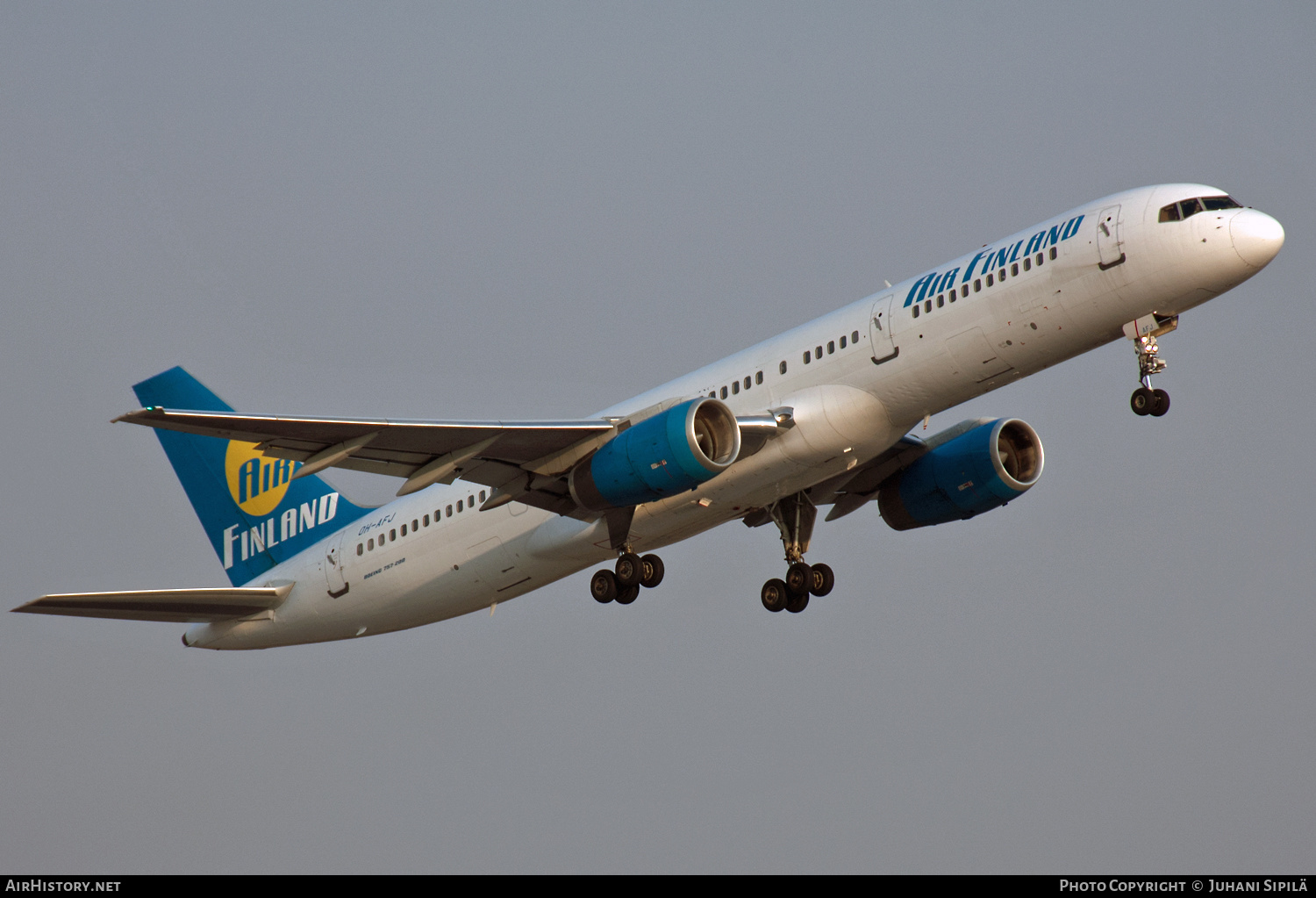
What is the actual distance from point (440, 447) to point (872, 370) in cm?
847

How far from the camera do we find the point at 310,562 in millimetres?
37656

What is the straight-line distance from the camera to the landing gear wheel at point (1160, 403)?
2895cm

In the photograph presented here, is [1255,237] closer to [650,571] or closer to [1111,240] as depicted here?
[1111,240]

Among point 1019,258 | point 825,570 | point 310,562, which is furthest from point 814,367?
point 310,562

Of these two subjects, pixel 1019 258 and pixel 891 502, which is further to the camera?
pixel 891 502

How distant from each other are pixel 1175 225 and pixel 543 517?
46.7ft

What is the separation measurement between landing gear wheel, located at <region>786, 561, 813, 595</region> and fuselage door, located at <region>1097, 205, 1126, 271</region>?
10.9m

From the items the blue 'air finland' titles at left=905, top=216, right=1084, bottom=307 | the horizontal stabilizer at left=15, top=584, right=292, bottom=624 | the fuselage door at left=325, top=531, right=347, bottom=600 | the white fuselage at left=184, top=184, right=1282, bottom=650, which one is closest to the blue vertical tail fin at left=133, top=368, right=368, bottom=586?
the fuselage door at left=325, top=531, right=347, bottom=600

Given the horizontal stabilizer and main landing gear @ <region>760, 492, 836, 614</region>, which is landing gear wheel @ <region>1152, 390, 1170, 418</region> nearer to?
main landing gear @ <region>760, 492, 836, 614</region>

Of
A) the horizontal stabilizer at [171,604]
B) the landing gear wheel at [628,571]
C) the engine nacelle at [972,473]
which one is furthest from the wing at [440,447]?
the engine nacelle at [972,473]

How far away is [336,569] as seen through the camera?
36906 mm

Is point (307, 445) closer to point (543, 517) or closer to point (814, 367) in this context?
point (543, 517)

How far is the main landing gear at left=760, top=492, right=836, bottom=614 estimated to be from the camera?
118ft

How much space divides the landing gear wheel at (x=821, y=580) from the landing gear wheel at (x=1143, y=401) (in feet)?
30.0
